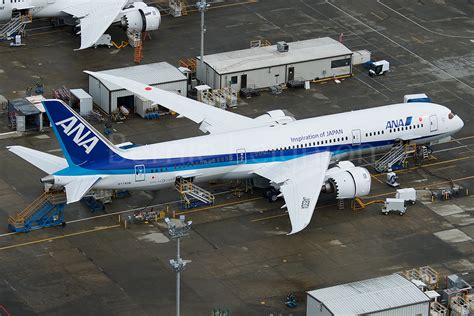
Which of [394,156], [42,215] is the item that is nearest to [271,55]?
[394,156]

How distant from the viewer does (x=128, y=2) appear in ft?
472

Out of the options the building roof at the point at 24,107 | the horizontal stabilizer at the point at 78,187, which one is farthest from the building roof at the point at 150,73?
the horizontal stabilizer at the point at 78,187

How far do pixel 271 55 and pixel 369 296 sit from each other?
45253 mm

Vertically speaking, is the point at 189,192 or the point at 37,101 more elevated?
the point at 37,101

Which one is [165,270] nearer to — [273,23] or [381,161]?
[381,161]

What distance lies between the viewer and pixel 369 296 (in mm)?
93375

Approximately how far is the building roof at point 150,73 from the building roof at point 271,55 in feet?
13.0

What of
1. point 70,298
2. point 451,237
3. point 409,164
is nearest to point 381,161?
point 409,164

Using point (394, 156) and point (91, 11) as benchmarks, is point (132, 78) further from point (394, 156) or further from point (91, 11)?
point (394, 156)

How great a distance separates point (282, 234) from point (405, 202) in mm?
11447

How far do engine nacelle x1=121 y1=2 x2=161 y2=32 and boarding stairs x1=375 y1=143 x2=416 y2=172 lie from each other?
1289 inches

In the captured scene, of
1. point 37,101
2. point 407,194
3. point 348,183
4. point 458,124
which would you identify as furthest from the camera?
point 37,101

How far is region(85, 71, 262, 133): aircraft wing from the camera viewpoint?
4646 inches

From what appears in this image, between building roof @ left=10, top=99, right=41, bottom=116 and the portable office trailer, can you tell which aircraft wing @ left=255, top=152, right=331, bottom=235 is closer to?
the portable office trailer
